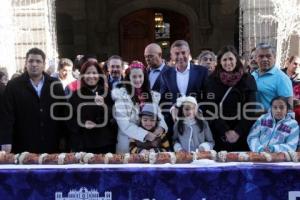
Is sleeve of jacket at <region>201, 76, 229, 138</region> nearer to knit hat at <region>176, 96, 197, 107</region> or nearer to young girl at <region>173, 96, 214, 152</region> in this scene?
young girl at <region>173, 96, 214, 152</region>

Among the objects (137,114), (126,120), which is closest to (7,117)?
(126,120)

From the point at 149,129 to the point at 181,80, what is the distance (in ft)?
2.38

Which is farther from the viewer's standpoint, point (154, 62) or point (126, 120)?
point (154, 62)

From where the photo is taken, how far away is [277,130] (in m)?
4.77

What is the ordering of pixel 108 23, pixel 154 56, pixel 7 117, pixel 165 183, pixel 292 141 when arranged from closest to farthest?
pixel 165 183, pixel 292 141, pixel 7 117, pixel 154 56, pixel 108 23

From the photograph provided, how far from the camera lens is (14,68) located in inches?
436

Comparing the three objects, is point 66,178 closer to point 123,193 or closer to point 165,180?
point 123,193

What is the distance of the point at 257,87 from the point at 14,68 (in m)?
7.10

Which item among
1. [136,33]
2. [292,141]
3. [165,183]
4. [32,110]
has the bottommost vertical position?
[165,183]

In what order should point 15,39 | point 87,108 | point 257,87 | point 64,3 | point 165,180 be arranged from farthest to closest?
point 64,3
point 15,39
point 257,87
point 87,108
point 165,180

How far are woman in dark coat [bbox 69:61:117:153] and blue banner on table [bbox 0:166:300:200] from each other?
1298 millimetres

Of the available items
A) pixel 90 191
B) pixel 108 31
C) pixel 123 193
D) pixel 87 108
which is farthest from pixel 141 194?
pixel 108 31

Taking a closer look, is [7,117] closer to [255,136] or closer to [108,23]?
[255,136]

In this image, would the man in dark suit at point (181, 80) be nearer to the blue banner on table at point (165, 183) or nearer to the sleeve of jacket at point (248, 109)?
the sleeve of jacket at point (248, 109)
